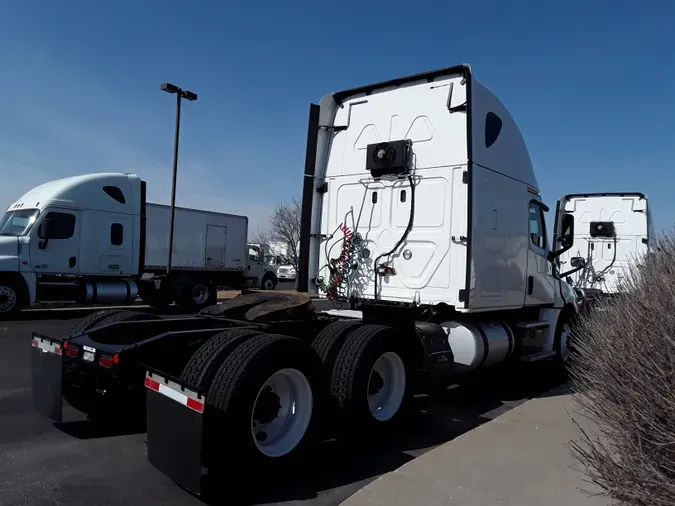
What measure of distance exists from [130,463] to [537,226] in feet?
22.0

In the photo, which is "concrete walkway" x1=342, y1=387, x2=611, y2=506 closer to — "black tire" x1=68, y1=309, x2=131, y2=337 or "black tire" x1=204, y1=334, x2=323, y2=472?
"black tire" x1=204, y1=334, x2=323, y2=472

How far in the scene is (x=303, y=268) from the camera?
777 cm

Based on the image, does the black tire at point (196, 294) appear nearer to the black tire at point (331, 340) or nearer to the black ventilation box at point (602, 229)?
the black ventilation box at point (602, 229)

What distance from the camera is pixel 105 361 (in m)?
4.36

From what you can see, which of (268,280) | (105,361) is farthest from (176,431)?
(268,280)

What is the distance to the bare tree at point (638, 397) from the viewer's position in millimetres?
2779

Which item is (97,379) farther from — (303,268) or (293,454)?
(303,268)

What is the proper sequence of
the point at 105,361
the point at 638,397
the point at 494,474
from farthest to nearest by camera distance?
the point at 105,361 → the point at 494,474 → the point at 638,397

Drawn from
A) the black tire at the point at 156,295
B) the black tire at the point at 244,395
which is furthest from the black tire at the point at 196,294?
the black tire at the point at 244,395

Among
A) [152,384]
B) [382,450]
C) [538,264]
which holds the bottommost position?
[382,450]

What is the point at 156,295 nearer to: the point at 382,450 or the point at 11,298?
the point at 11,298

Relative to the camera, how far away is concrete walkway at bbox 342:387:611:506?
3771 mm

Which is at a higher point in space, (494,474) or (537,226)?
(537,226)

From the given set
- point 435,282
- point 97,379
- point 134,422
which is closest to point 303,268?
point 435,282
